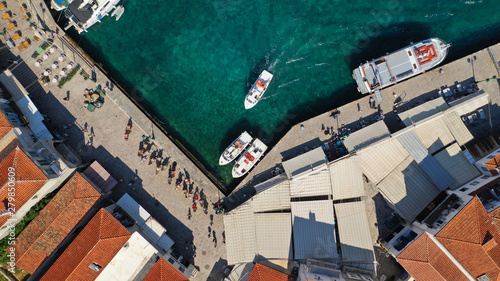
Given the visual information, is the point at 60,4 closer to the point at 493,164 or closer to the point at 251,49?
the point at 251,49

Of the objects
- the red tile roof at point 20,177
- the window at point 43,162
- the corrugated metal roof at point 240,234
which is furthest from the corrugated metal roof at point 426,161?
the window at point 43,162

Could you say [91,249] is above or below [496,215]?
below

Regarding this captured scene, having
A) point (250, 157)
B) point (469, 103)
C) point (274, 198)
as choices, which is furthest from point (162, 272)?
point (469, 103)

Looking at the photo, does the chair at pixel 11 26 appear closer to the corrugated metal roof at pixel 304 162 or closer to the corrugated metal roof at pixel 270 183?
the corrugated metal roof at pixel 270 183

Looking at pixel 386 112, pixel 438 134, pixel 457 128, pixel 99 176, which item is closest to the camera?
pixel 438 134

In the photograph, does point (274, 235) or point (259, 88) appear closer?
point (274, 235)

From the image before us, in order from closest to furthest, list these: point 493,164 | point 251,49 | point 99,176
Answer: point 493,164 < point 99,176 < point 251,49

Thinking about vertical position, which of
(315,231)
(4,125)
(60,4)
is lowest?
(4,125)

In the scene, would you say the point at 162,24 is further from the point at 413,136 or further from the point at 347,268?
the point at 347,268
